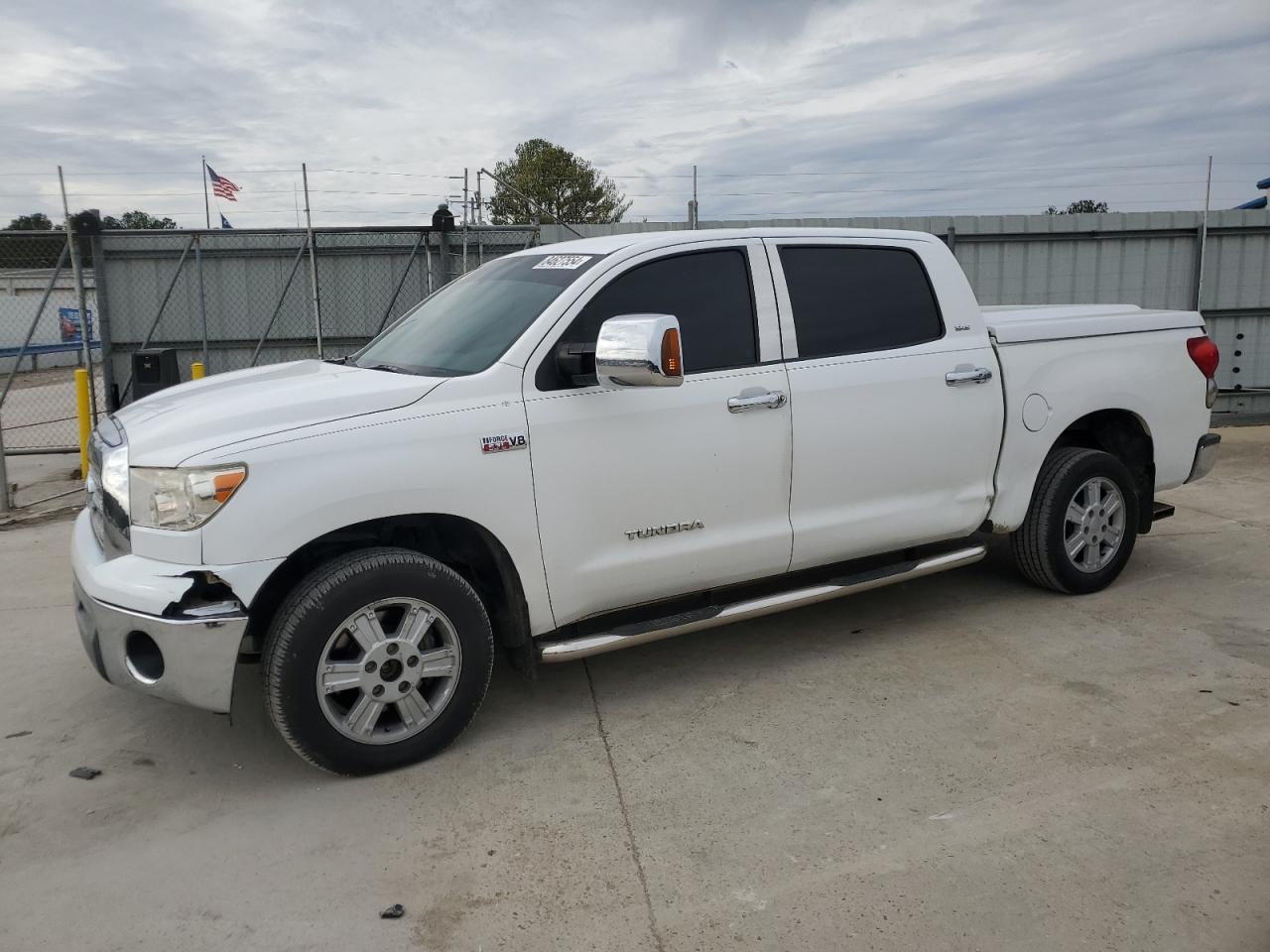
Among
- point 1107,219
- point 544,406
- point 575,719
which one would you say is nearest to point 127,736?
point 575,719

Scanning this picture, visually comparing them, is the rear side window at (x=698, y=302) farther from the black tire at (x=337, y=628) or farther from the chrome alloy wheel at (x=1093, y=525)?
the chrome alloy wheel at (x=1093, y=525)

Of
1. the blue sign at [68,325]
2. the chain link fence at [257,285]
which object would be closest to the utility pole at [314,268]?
the chain link fence at [257,285]

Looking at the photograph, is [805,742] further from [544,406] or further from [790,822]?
[544,406]

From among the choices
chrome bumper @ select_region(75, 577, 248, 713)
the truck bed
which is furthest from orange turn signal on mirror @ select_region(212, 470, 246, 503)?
the truck bed

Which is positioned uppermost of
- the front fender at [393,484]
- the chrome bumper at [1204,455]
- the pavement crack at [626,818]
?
the front fender at [393,484]

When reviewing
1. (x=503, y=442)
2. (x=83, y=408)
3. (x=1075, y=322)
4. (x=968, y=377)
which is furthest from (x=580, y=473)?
(x=83, y=408)

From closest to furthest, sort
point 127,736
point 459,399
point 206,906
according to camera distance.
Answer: point 206,906 → point 459,399 → point 127,736

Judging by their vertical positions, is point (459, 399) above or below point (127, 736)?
above

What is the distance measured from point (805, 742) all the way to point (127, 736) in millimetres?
2659

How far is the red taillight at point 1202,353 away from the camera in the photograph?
18.2 ft

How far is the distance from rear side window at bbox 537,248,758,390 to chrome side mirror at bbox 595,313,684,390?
335 mm

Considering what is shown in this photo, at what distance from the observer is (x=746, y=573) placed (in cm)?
435

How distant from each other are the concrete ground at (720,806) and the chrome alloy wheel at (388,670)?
0.22m

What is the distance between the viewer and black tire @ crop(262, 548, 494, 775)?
136 inches
